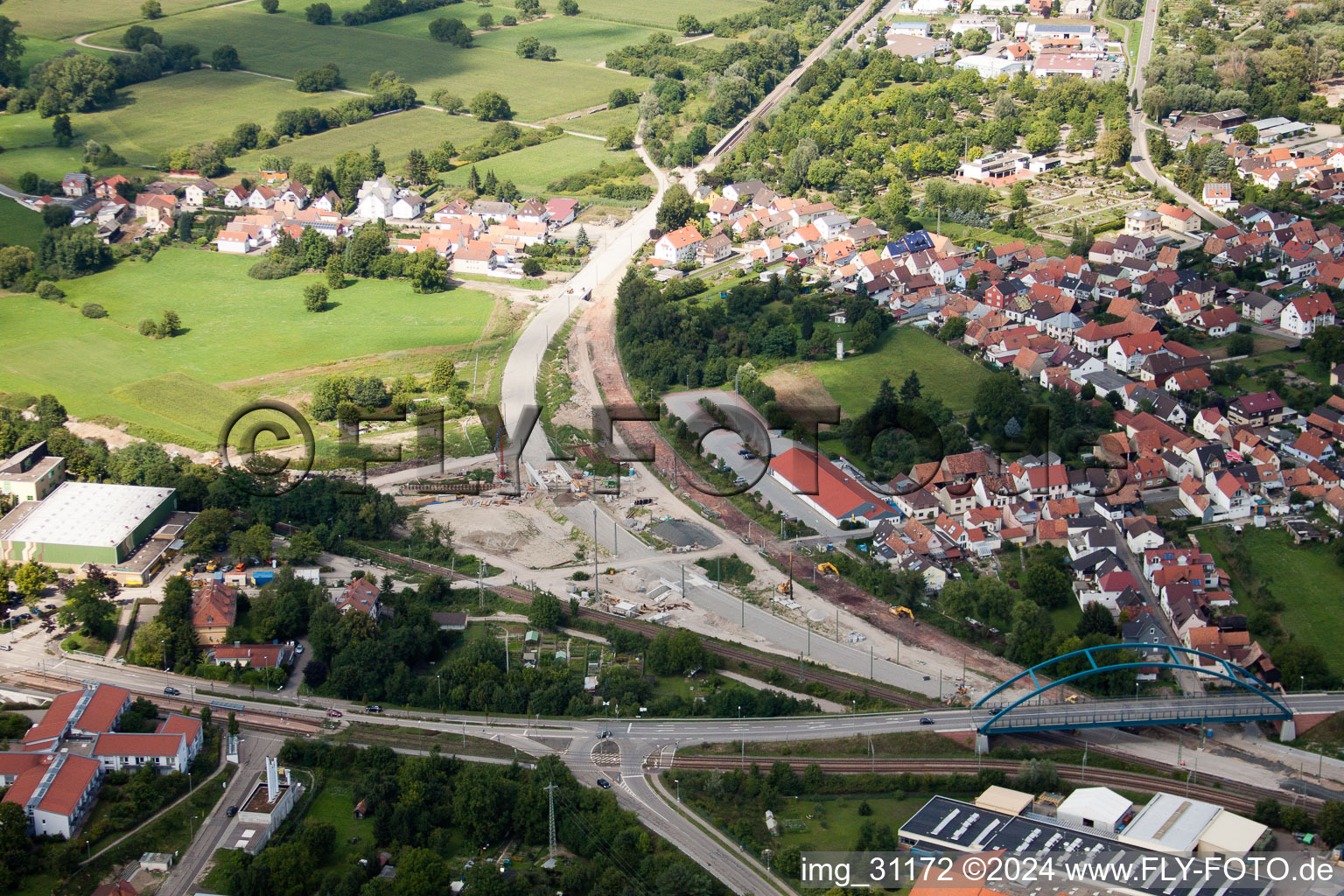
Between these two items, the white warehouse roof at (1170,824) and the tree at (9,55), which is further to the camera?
the tree at (9,55)

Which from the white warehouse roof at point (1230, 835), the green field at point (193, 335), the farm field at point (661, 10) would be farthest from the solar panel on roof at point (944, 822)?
the farm field at point (661, 10)

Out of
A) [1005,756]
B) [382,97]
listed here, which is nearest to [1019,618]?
[1005,756]

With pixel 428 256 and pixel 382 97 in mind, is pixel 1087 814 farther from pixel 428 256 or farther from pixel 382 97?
pixel 382 97

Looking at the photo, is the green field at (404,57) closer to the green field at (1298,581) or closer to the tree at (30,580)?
the tree at (30,580)

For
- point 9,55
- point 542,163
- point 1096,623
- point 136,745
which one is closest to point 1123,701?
point 1096,623

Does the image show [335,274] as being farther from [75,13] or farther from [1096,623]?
[75,13]

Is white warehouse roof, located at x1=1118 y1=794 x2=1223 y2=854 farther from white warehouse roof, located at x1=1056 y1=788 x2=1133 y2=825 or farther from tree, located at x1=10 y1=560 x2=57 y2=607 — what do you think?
tree, located at x1=10 y1=560 x2=57 y2=607
